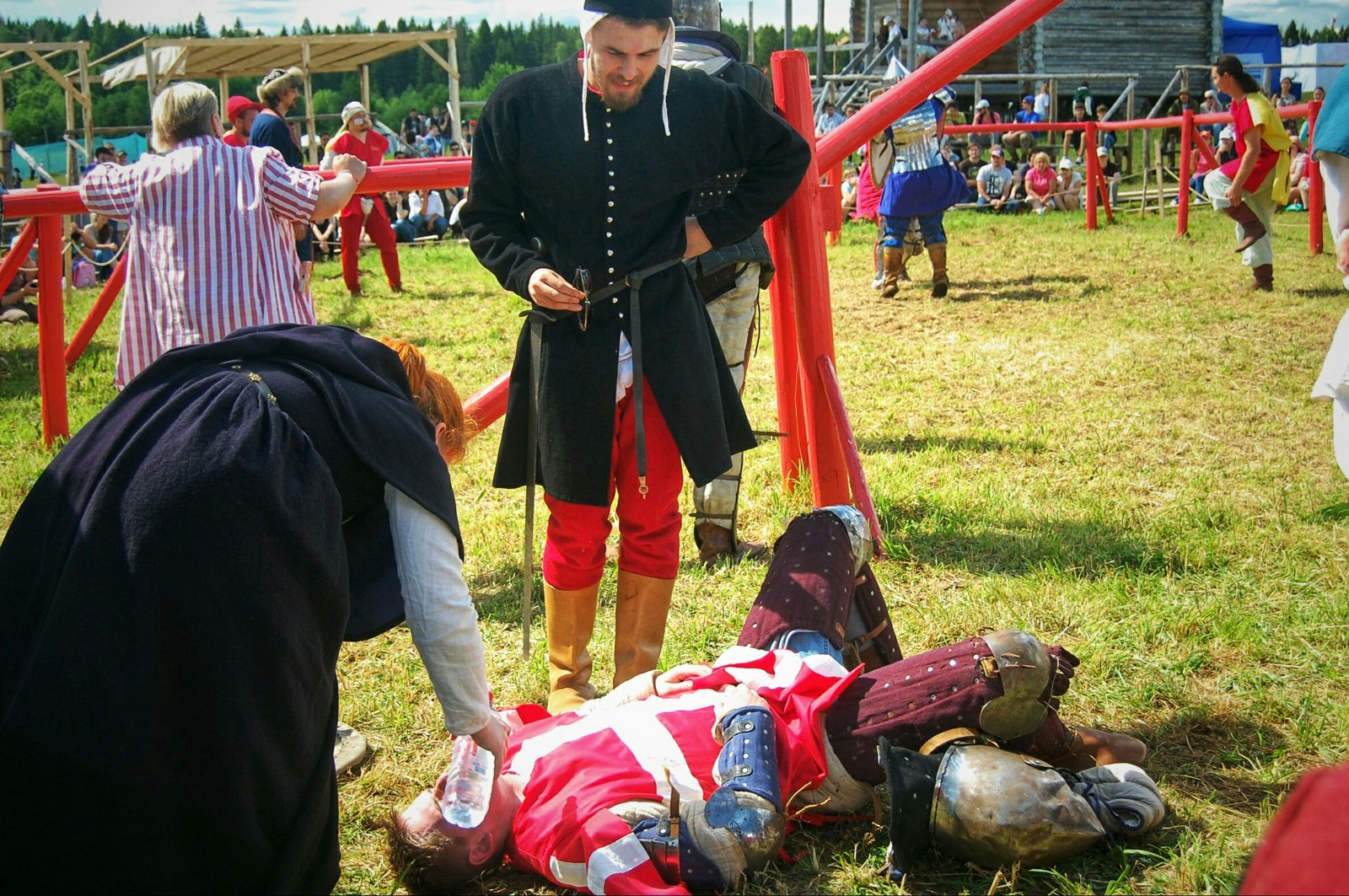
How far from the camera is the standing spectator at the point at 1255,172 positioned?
25.8 feet

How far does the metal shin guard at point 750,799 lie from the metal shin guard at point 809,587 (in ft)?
1.33

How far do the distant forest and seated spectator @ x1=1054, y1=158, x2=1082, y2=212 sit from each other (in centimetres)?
1532

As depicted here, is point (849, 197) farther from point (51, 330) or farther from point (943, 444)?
point (51, 330)

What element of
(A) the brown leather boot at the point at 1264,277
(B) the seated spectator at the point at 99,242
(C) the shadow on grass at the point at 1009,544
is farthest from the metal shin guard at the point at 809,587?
(B) the seated spectator at the point at 99,242

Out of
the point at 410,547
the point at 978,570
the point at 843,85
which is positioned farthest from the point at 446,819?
the point at 843,85

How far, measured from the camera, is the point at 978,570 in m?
3.48

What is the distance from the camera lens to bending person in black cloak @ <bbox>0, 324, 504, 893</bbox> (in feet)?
5.33

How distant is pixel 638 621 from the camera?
2863mm

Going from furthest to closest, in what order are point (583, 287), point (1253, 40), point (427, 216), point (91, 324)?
1. point (1253, 40)
2. point (427, 216)
3. point (91, 324)
4. point (583, 287)

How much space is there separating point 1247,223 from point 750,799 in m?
7.41

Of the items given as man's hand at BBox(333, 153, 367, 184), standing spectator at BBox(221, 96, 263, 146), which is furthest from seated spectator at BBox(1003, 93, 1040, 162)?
man's hand at BBox(333, 153, 367, 184)

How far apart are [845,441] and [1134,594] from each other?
908 mm

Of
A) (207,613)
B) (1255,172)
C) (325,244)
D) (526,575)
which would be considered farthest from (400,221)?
(207,613)

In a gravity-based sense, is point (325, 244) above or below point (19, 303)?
above
